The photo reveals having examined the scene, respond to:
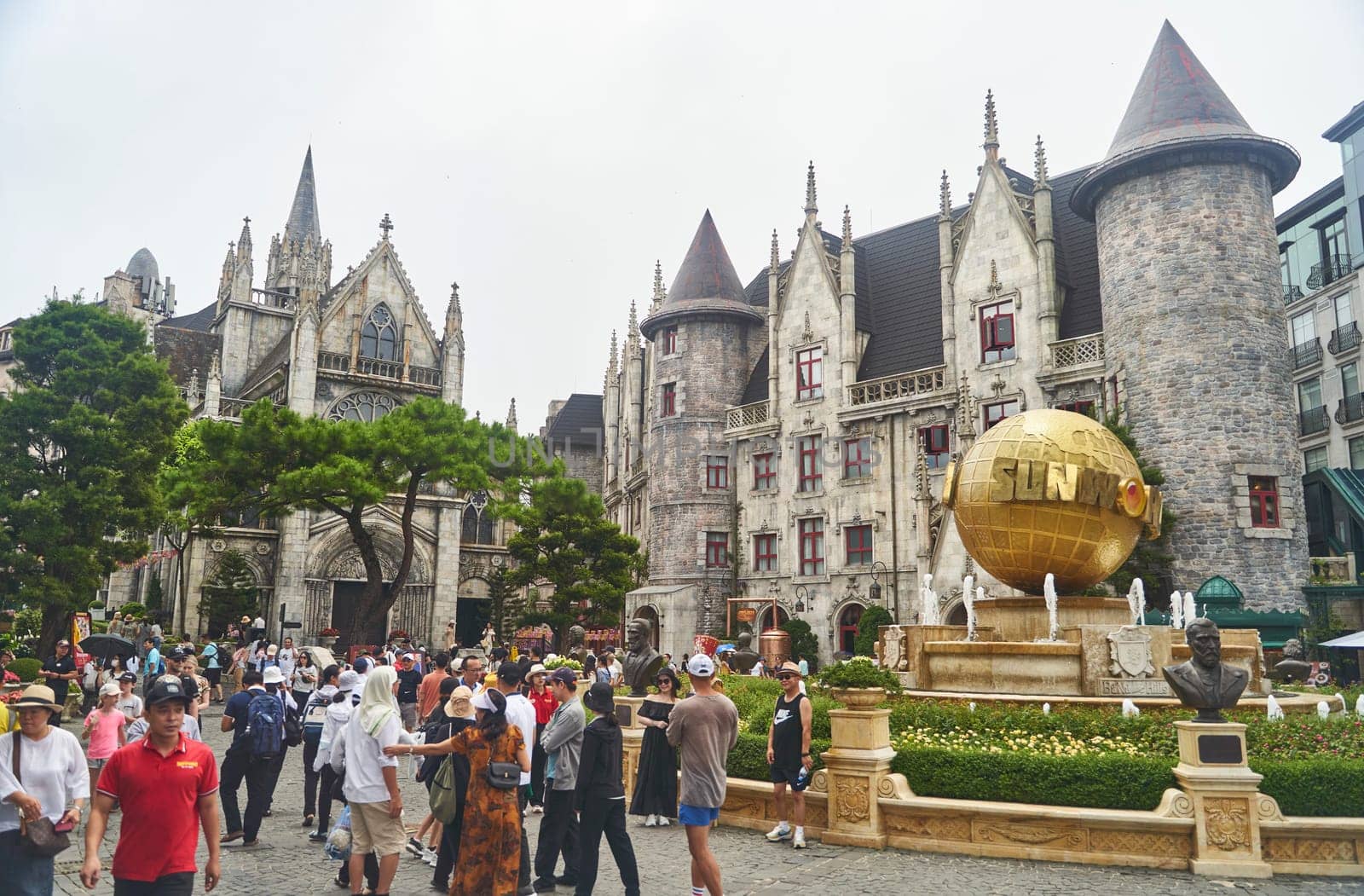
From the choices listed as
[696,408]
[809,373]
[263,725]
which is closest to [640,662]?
[263,725]

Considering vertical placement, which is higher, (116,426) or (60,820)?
(116,426)

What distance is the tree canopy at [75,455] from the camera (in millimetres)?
26266

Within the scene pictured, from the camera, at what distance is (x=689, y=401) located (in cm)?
4178

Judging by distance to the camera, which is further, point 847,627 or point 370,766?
point 847,627

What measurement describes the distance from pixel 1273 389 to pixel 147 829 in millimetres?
30233

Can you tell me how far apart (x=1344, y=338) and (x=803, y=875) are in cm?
3663

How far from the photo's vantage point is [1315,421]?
125 feet

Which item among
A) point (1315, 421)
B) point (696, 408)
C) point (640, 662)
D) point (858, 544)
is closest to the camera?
point (640, 662)

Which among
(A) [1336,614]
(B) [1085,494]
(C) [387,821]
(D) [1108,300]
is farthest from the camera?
(D) [1108,300]

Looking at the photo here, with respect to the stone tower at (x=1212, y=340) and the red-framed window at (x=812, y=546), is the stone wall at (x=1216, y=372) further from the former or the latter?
the red-framed window at (x=812, y=546)

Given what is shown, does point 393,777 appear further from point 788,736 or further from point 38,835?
point 788,736

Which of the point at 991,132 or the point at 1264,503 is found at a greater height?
the point at 991,132

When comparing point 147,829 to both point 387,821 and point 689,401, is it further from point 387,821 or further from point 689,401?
point 689,401

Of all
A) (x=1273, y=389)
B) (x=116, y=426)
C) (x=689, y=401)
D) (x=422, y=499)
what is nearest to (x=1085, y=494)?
(x=1273, y=389)
